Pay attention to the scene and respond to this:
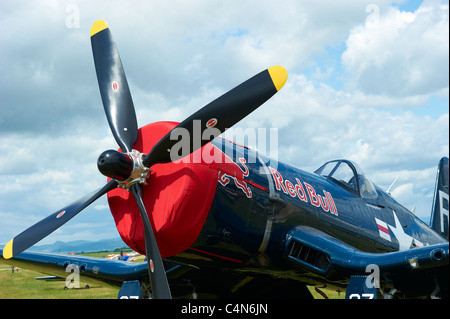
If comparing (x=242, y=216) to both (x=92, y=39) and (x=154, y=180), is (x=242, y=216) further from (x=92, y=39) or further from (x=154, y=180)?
(x=92, y=39)

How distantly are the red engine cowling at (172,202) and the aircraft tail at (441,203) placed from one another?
8312 millimetres

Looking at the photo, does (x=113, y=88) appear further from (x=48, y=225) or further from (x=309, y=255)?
(x=309, y=255)

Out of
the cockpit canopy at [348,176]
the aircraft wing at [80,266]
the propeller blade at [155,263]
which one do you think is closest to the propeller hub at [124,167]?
the propeller blade at [155,263]

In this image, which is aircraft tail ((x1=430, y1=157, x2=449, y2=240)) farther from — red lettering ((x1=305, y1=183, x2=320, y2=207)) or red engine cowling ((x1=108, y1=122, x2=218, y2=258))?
red engine cowling ((x1=108, y1=122, x2=218, y2=258))

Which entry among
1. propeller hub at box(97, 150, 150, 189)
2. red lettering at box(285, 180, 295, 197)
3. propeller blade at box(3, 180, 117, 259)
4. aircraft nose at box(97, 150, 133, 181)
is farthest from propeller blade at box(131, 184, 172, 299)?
red lettering at box(285, 180, 295, 197)

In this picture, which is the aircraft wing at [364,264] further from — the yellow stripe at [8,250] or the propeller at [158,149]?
the yellow stripe at [8,250]

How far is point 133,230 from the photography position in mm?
5637

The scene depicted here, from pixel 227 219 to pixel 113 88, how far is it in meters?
2.29

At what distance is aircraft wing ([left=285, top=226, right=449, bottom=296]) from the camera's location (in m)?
6.22

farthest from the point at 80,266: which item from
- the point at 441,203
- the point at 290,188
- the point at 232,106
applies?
the point at 441,203

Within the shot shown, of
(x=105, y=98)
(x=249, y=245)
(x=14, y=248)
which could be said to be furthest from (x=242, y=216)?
(x=14, y=248)

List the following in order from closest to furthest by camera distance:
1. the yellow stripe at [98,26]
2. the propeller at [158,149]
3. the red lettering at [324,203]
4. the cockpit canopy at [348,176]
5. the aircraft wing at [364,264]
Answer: the propeller at [158,149]
the aircraft wing at [364,264]
the yellow stripe at [98,26]
the red lettering at [324,203]
the cockpit canopy at [348,176]

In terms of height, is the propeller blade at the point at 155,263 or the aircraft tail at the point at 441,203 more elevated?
the aircraft tail at the point at 441,203

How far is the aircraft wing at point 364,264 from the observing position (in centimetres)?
622
